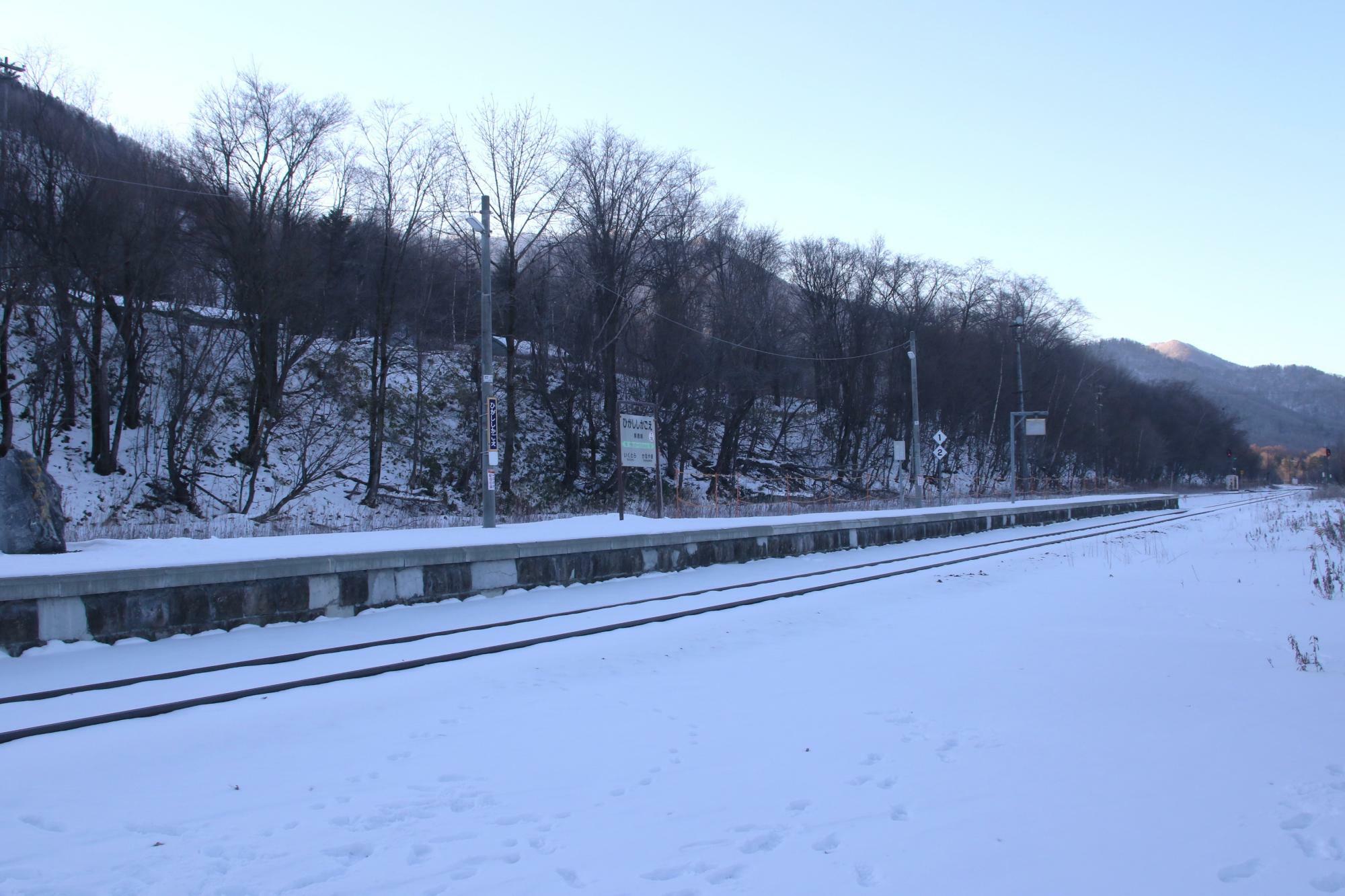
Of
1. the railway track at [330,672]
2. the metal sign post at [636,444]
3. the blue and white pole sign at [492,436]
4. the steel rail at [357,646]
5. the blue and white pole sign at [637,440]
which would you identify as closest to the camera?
the railway track at [330,672]

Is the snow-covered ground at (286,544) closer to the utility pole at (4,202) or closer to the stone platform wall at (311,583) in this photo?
the stone platform wall at (311,583)

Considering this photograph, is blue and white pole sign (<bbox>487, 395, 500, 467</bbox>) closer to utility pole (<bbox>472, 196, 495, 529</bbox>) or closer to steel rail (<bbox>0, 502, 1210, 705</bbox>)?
utility pole (<bbox>472, 196, 495, 529</bbox>)

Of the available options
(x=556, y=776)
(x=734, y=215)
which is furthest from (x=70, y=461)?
(x=734, y=215)

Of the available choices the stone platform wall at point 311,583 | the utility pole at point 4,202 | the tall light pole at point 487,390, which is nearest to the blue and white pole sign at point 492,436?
the tall light pole at point 487,390

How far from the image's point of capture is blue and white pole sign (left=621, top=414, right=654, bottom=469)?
17.6 m

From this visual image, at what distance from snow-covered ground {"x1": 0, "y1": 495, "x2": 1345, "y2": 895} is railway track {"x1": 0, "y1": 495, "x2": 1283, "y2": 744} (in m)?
0.20

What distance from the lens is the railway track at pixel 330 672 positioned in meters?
5.92

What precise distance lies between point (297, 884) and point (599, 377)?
37935 millimetres

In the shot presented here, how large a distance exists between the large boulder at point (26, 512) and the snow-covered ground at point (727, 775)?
238 cm

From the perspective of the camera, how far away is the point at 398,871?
141 inches

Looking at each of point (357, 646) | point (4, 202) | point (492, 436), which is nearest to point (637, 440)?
point (492, 436)

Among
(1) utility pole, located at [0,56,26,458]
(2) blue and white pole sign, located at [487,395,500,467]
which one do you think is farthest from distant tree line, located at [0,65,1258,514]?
(2) blue and white pole sign, located at [487,395,500,467]

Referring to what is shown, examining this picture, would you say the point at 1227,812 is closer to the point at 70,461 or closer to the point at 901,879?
the point at 901,879

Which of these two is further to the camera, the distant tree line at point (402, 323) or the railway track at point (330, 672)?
the distant tree line at point (402, 323)
